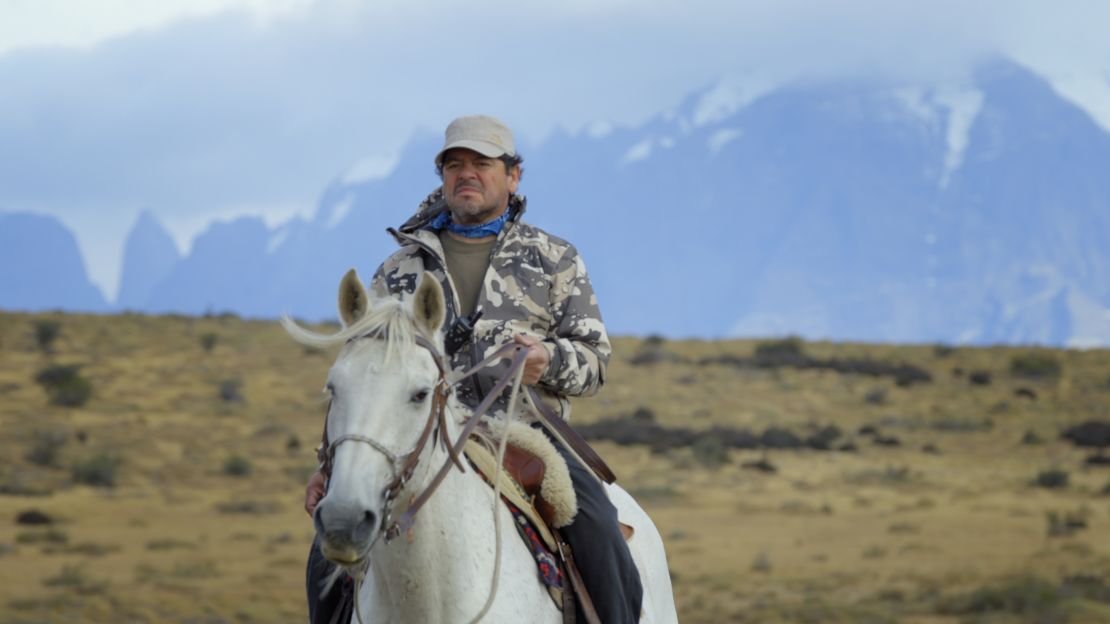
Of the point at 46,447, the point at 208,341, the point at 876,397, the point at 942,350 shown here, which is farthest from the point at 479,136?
the point at 942,350

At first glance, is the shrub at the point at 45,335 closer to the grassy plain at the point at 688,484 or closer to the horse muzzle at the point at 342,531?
the grassy plain at the point at 688,484

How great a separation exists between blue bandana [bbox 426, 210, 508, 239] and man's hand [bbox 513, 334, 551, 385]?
0.67m

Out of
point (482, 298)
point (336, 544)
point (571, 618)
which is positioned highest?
point (482, 298)

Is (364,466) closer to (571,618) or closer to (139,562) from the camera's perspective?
(571,618)

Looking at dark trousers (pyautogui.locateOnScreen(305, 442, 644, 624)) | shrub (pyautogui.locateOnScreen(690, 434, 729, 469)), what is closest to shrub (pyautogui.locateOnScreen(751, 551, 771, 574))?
shrub (pyautogui.locateOnScreen(690, 434, 729, 469))

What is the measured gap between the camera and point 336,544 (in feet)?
13.5

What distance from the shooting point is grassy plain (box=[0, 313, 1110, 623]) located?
1862cm

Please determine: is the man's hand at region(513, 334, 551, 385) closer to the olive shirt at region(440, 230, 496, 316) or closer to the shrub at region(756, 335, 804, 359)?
the olive shirt at region(440, 230, 496, 316)

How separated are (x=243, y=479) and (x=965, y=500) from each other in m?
15.5

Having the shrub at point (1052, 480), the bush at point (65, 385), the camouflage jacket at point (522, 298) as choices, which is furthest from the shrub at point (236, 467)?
the camouflage jacket at point (522, 298)

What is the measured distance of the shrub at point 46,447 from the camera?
30.3 m

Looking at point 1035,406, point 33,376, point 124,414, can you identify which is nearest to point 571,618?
point 124,414

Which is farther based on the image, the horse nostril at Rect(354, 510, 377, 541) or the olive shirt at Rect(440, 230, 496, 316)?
the olive shirt at Rect(440, 230, 496, 316)

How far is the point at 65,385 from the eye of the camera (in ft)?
119
